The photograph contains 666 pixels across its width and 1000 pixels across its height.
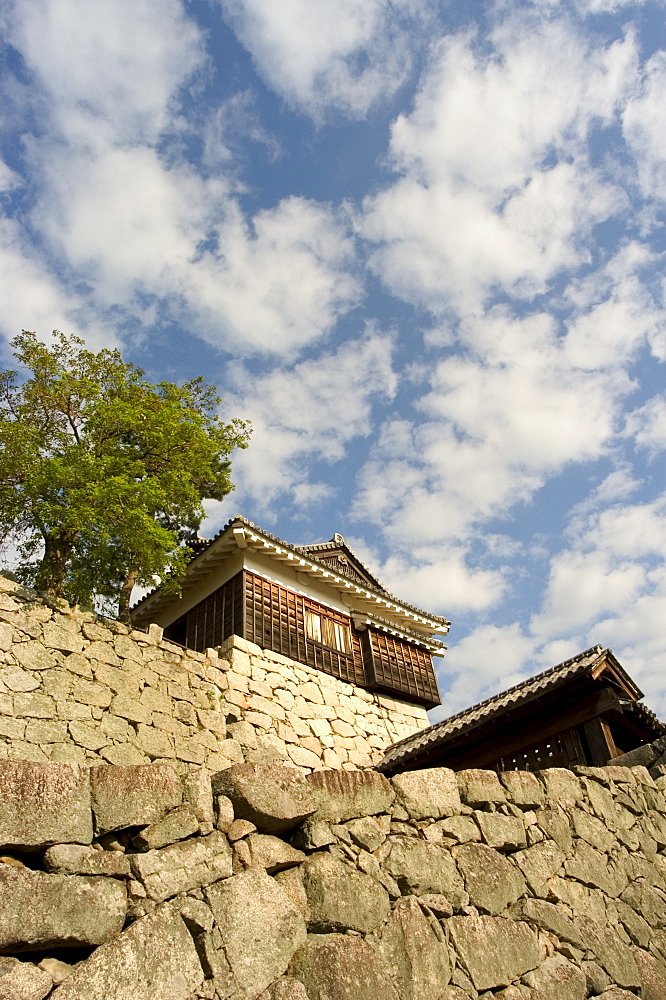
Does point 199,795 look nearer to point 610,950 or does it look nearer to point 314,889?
point 314,889

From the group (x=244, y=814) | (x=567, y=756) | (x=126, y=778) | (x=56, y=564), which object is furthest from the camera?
(x=56, y=564)

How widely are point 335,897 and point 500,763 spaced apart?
5.93 metres

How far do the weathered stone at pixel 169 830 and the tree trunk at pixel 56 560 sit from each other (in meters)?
9.15

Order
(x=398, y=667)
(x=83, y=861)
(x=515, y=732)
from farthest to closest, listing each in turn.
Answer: (x=398, y=667)
(x=515, y=732)
(x=83, y=861)

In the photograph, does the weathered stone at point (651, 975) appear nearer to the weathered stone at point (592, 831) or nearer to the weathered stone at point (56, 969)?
the weathered stone at point (592, 831)

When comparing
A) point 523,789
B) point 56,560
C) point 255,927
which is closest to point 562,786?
point 523,789

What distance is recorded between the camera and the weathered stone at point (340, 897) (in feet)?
13.5

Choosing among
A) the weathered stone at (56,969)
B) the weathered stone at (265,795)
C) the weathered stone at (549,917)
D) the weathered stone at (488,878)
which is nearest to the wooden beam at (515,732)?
the weathered stone at (549,917)

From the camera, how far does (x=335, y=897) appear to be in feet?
13.8

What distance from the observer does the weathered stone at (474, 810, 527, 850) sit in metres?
5.45

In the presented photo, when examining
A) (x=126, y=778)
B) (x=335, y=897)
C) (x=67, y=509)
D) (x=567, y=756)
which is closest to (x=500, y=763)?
(x=567, y=756)

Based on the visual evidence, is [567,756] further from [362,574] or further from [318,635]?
[362,574]

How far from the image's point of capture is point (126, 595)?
43.5ft

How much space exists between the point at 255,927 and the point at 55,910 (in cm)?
108
